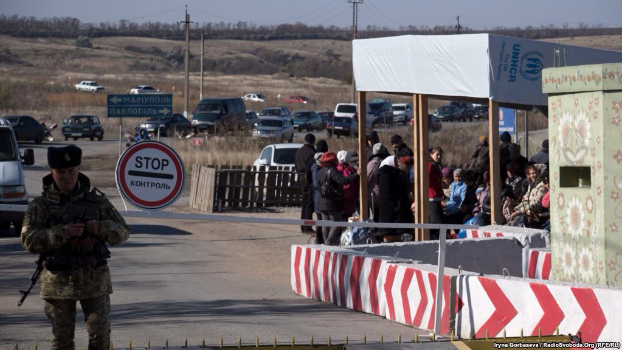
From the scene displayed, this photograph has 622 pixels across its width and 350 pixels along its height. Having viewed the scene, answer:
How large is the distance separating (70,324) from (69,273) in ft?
1.09

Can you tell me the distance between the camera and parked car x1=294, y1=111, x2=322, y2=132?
58219mm

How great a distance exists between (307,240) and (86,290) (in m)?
11.8

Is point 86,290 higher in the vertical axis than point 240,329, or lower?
higher

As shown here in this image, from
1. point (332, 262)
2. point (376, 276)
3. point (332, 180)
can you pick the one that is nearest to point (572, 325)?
point (376, 276)

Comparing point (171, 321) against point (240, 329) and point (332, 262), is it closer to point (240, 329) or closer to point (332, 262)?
point (240, 329)

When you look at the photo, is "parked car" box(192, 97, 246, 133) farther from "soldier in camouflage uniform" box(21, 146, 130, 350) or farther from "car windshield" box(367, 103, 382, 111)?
"soldier in camouflage uniform" box(21, 146, 130, 350)

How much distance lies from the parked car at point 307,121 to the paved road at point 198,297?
131 ft

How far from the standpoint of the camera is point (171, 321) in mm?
8984

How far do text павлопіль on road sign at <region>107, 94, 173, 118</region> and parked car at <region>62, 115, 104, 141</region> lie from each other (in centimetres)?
2690

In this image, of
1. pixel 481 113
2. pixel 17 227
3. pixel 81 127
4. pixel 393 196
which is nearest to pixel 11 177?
pixel 17 227

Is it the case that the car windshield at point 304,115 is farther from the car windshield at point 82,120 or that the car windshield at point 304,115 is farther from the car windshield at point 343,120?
the car windshield at point 82,120

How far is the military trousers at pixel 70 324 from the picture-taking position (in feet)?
18.2

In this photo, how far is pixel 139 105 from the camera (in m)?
23.8

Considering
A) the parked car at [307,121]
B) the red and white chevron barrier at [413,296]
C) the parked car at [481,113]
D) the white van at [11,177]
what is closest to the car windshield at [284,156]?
the white van at [11,177]
